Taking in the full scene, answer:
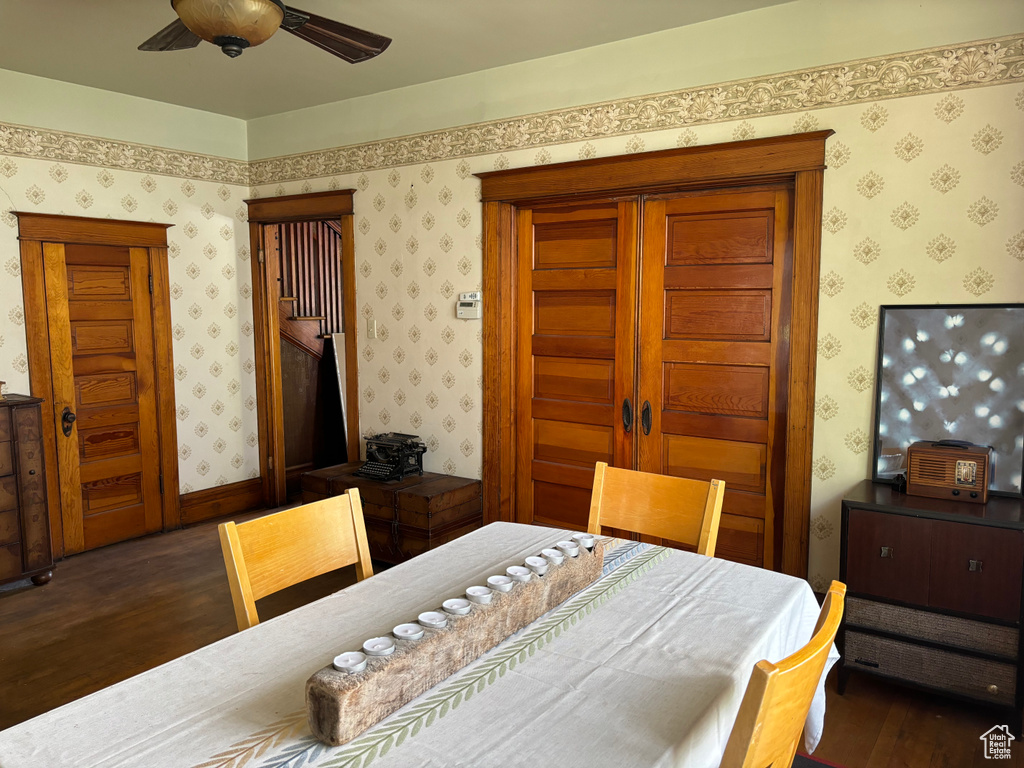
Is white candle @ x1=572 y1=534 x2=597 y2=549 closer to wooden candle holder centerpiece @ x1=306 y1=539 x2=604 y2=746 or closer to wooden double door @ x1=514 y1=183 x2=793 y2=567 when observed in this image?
wooden candle holder centerpiece @ x1=306 y1=539 x2=604 y2=746

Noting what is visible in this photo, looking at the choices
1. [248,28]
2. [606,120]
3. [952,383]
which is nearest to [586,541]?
[248,28]

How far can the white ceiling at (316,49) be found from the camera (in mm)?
3320

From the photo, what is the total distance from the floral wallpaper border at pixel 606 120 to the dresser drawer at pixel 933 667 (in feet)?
7.59

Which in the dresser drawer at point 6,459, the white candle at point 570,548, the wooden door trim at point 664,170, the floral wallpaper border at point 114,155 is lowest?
the dresser drawer at point 6,459

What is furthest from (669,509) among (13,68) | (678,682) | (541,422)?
(13,68)

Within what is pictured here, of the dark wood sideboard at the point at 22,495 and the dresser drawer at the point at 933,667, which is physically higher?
the dark wood sideboard at the point at 22,495

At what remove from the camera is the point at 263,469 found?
565cm

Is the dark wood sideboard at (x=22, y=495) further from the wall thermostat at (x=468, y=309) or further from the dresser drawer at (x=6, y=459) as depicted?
the wall thermostat at (x=468, y=309)

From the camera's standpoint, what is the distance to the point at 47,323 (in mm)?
4395

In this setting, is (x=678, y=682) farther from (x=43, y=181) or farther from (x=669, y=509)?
(x=43, y=181)

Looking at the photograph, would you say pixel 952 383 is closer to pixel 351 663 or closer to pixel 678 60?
pixel 678 60

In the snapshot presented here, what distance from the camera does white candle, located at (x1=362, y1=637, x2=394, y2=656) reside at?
1280 mm

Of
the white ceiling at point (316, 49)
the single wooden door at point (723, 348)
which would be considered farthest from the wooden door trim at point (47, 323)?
the single wooden door at point (723, 348)

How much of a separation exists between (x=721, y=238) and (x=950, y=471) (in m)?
1.50
